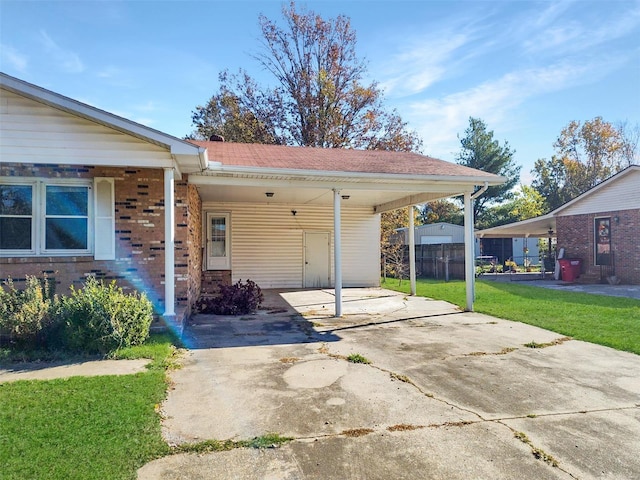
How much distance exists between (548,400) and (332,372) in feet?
7.70

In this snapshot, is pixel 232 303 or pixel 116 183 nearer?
pixel 116 183

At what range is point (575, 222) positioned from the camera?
1883 centimetres

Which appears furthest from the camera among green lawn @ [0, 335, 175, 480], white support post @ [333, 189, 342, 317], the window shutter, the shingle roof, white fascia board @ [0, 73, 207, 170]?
white support post @ [333, 189, 342, 317]

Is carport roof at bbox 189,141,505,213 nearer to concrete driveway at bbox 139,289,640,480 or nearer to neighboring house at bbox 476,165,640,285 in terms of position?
concrete driveway at bbox 139,289,640,480

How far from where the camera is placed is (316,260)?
15062mm

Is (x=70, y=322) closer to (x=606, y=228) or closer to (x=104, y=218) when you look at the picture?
(x=104, y=218)

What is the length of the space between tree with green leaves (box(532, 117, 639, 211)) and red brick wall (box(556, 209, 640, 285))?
75.6 ft

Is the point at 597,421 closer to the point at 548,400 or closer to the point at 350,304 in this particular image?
the point at 548,400

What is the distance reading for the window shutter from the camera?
758cm

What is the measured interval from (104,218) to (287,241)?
756cm

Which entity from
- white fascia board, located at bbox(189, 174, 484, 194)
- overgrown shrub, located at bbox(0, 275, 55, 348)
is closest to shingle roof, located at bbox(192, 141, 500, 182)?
white fascia board, located at bbox(189, 174, 484, 194)

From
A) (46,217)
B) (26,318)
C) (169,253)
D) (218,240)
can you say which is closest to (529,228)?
(218,240)

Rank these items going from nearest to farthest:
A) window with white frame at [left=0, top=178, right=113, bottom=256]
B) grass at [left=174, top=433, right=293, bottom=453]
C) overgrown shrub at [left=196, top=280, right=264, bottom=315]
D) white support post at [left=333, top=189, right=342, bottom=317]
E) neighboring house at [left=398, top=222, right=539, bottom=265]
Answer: grass at [left=174, top=433, right=293, bottom=453]
window with white frame at [left=0, top=178, right=113, bottom=256]
white support post at [left=333, top=189, right=342, bottom=317]
overgrown shrub at [left=196, top=280, right=264, bottom=315]
neighboring house at [left=398, top=222, right=539, bottom=265]

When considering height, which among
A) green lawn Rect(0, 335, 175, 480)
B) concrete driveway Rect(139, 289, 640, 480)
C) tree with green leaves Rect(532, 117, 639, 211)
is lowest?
concrete driveway Rect(139, 289, 640, 480)
